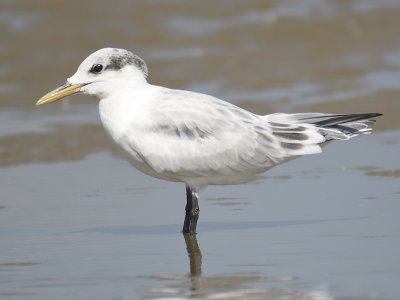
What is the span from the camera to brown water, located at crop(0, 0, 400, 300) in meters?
5.93

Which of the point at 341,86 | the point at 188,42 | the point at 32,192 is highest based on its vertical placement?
the point at 188,42

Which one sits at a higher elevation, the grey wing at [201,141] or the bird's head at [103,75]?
the bird's head at [103,75]

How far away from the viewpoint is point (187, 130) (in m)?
7.01

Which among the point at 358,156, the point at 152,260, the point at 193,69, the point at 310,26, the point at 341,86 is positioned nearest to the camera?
the point at 152,260

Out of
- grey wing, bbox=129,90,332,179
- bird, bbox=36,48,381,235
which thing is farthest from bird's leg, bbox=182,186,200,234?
grey wing, bbox=129,90,332,179

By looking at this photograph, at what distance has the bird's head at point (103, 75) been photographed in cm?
706

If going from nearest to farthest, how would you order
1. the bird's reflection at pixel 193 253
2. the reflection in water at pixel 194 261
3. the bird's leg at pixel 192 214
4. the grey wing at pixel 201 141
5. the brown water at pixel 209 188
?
the reflection in water at pixel 194 261 < the brown water at pixel 209 188 < the bird's reflection at pixel 193 253 < the grey wing at pixel 201 141 < the bird's leg at pixel 192 214

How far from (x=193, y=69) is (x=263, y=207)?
17.5 ft

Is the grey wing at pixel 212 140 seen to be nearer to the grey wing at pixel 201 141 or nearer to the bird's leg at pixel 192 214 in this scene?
the grey wing at pixel 201 141

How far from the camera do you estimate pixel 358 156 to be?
30.3 ft

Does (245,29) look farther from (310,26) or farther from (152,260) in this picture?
(152,260)

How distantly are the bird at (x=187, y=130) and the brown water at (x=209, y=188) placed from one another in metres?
0.46

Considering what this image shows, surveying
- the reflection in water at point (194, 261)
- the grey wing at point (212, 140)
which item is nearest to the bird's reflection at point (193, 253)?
the reflection in water at point (194, 261)

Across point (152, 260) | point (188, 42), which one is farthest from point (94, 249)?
point (188, 42)
